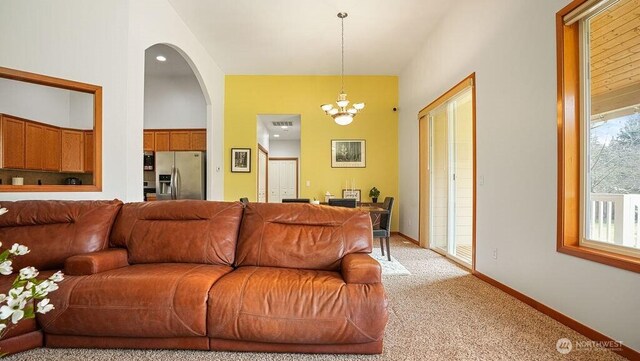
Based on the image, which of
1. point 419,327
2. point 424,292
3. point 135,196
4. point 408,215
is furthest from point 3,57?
point 408,215

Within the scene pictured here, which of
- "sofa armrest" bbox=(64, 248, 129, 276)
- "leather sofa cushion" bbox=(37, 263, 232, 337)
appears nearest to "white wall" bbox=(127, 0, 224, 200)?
"sofa armrest" bbox=(64, 248, 129, 276)

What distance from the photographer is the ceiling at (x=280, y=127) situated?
21.5 feet

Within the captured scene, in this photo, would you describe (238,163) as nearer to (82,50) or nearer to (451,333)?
(82,50)

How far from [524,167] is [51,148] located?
4.77 meters

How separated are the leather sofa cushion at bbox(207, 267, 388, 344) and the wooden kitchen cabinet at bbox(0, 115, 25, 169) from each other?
289cm

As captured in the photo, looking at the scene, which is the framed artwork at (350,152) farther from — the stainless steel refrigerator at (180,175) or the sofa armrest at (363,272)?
the sofa armrest at (363,272)

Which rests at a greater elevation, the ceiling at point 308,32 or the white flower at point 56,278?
the ceiling at point 308,32

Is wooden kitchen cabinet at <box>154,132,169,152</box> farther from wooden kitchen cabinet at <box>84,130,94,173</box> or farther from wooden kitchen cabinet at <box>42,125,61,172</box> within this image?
wooden kitchen cabinet at <box>84,130,94,173</box>

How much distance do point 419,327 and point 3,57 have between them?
432 cm

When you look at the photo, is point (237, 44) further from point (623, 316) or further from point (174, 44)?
point (623, 316)

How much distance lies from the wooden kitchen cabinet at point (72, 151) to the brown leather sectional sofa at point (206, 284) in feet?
3.51

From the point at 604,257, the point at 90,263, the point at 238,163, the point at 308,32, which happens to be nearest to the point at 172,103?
the point at 238,163

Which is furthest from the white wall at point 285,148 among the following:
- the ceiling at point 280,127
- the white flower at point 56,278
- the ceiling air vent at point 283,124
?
the white flower at point 56,278

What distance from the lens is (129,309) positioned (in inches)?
64.0
